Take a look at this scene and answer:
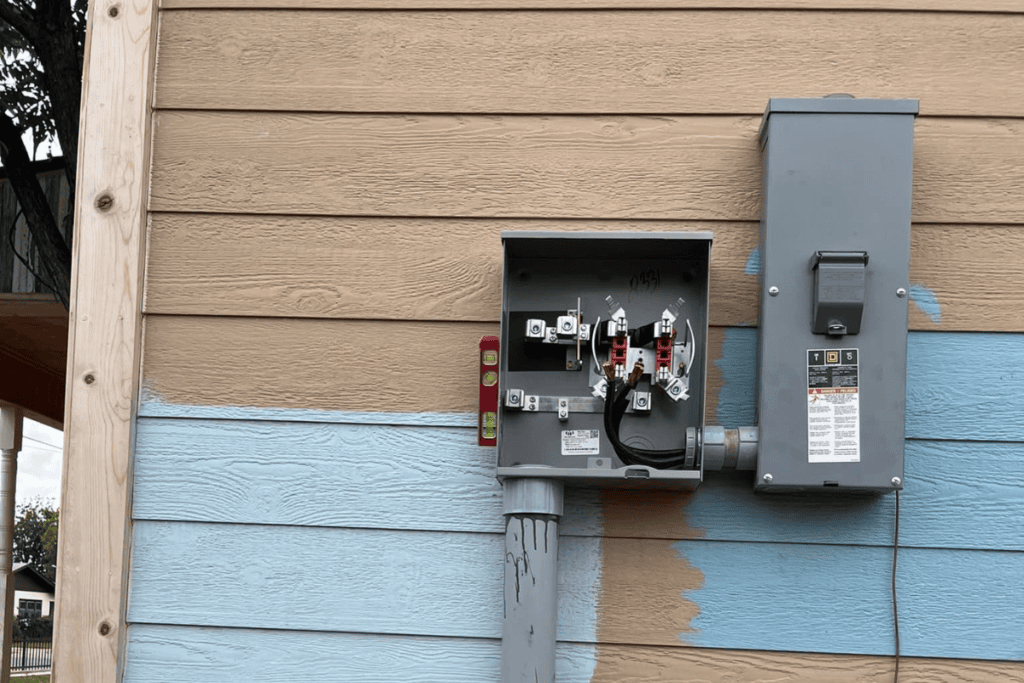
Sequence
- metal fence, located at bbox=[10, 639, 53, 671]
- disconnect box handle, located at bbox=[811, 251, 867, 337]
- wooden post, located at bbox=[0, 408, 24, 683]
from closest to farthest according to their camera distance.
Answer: disconnect box handle, located at bbox=[811, 251, 867, 337], wooden post, located at bbox=[0, 408, 24, 683], metal fence, located at bbox=[10, 639, 53, 671]

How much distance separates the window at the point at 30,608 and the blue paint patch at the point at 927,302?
75.9 feet

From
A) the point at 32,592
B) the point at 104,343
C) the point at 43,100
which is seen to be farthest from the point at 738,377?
the point at 32,592

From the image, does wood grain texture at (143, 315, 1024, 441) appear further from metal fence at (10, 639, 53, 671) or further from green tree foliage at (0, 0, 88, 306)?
metal fence at (10, 639, 53, 671)

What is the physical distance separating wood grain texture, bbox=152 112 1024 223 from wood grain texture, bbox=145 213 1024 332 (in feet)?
0.09

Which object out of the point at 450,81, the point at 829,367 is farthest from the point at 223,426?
the point at 829,367

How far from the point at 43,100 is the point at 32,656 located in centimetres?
1384

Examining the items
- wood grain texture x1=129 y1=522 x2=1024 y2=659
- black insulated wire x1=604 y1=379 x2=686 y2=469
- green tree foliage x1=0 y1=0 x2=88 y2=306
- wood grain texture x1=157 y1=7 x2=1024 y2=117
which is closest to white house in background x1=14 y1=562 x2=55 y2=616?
green tree foliage x1=0 y1=0 x2=88 y2=306

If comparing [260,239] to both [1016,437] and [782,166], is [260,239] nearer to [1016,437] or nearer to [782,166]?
[782,166]

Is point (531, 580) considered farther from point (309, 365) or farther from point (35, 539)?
point (35, 539)

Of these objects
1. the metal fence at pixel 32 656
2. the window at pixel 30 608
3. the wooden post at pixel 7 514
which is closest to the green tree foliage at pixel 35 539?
the window at pixel 30 608

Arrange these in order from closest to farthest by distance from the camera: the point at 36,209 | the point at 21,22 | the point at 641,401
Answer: the point at 641,401
the point at 21,22
the point at 36,209

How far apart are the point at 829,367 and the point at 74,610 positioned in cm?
142

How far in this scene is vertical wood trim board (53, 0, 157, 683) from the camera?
177 centimetres

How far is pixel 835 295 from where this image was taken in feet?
5.32
